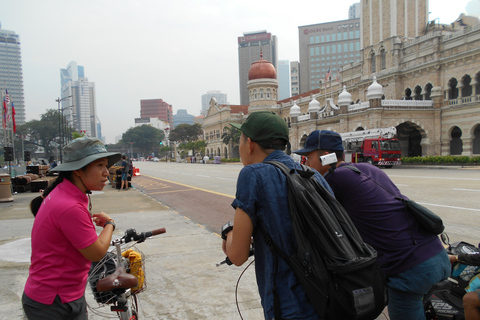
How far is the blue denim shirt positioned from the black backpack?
38 mm

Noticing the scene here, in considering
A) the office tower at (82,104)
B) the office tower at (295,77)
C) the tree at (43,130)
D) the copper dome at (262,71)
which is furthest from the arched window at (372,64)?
the office tower at (82,104)

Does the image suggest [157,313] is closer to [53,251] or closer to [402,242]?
[53,251]

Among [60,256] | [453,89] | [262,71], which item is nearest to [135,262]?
[60,256]

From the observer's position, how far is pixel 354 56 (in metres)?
140

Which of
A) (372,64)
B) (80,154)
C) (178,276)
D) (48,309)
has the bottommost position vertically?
(178,276)

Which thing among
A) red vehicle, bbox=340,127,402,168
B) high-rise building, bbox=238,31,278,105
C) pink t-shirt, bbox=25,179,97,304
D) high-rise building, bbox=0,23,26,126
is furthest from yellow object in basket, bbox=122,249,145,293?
high-rise building, bbox=238,31,278,105

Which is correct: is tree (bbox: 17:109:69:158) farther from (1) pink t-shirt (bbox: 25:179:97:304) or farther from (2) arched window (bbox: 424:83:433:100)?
(1) pink t-shirt (bbox: 25:179:97:304)

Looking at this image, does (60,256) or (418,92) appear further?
(418,92)

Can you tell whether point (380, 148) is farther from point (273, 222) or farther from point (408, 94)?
point (273, 222)

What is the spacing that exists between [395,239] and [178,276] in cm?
314

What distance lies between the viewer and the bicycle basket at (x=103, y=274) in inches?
90.0

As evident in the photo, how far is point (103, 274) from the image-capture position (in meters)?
2.38

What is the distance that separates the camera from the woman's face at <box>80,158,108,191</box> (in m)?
2.28

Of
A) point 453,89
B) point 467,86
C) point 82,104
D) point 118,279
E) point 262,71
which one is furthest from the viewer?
point 82,104
